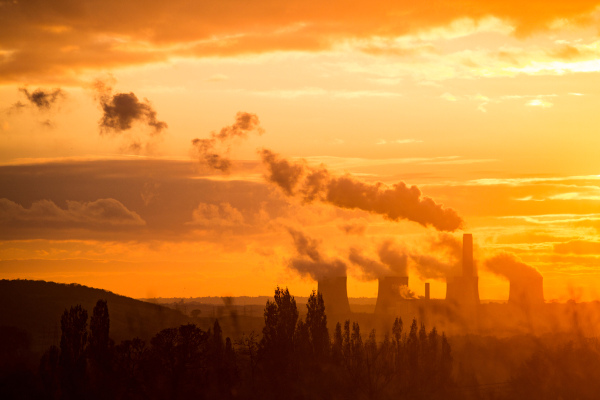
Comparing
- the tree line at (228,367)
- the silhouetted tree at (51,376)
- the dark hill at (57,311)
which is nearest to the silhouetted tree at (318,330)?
the tree line at (228,367)

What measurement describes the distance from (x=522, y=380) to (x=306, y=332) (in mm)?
29726

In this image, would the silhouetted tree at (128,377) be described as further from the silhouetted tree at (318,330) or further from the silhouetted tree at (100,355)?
the silhouetted tree at (318,330)

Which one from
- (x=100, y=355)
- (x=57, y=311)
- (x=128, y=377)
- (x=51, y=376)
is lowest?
(x=51, y=376)

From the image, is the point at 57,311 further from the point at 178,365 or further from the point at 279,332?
the point at 178,365

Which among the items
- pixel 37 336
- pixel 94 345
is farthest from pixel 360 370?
pixel 37 336

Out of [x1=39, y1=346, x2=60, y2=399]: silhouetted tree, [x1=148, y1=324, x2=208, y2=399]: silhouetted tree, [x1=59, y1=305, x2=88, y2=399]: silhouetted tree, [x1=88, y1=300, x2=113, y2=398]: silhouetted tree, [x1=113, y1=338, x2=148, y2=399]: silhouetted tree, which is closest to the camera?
[x1=113, y1=338, x2=148, y2=399]: silhouetted tree

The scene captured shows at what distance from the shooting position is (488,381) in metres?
115

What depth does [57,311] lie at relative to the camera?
172m

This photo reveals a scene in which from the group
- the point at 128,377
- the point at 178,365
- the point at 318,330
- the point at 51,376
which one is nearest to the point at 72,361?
the point at 51,376

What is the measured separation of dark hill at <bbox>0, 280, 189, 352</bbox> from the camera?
517 ft

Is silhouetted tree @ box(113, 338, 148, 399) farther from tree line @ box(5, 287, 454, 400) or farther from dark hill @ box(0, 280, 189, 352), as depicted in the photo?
dark hill @ box(0, 280, 189, 352)

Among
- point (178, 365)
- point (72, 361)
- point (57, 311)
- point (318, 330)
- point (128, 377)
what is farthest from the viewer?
point (57, 311)

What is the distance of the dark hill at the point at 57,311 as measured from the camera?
157625 mm

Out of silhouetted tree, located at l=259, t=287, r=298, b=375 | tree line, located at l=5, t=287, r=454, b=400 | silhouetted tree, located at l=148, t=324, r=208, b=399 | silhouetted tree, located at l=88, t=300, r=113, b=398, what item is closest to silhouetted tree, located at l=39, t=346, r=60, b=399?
tree line, located at l=5, t=287, r=454, b=400
